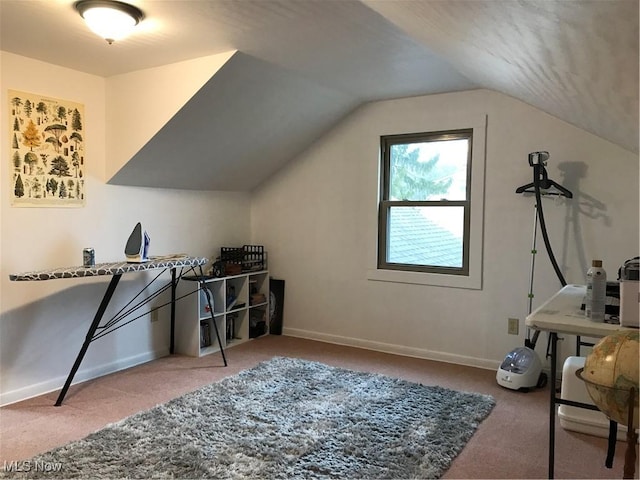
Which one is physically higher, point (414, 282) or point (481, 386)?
point (414, 282)

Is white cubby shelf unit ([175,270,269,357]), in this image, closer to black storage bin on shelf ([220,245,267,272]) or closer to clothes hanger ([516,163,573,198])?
black storage bin on shelf ([220,245,267,272])

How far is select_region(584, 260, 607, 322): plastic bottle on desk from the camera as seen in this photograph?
2.10 m

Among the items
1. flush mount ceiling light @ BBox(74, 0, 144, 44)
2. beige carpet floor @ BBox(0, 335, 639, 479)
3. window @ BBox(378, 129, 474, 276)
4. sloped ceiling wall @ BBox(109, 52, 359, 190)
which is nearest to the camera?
flush mount ceiling light @ BBox(74, 0, 144, 44)

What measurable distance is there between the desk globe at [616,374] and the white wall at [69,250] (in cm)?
319

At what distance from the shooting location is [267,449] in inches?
101

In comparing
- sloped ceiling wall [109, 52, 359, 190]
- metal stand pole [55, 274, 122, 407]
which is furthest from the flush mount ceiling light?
metal stand pole [55, 274, 122, 407]

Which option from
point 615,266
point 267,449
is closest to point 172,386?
point 267,449

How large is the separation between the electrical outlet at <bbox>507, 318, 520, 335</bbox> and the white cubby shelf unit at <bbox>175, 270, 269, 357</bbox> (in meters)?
2.24

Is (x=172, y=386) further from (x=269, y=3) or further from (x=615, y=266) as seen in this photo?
(x=615, y=266)

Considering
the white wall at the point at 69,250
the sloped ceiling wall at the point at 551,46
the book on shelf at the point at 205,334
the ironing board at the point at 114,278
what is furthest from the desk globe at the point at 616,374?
the book on shelf at the point at 205,334

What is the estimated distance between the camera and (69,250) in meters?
3.56

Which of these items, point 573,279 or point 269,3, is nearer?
point 269,3

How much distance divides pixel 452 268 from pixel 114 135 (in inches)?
110

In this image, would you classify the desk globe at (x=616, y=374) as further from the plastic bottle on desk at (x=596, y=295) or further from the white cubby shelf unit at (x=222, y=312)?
the white cubby shelf unit at (x=222, y=312)
